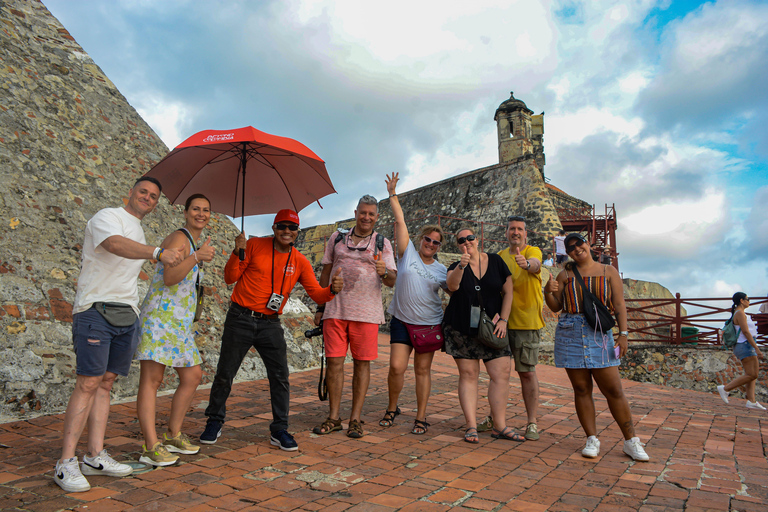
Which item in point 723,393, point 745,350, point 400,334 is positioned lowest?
point 723,393

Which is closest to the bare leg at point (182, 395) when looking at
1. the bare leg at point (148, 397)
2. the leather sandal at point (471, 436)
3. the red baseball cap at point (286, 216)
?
the bare leg at point (148, 397)

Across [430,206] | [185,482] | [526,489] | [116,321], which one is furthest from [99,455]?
[430,206]

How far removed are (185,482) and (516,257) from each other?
2.79 m

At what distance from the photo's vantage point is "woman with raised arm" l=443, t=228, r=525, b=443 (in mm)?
3895

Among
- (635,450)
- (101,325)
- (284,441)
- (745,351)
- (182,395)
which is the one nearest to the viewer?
(101,325)

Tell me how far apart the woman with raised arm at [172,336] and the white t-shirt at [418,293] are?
1626 mm

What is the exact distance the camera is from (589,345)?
357 centimetres

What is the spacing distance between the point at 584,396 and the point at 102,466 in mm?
3227

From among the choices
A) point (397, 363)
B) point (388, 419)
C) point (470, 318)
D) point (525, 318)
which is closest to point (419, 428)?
point (388, 419)

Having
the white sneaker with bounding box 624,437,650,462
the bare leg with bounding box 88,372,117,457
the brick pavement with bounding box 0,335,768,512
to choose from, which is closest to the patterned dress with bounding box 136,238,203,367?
the bare leg with bounding box 88,372,117,457

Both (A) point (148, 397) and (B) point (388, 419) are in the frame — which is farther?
(B) point (388, 419)

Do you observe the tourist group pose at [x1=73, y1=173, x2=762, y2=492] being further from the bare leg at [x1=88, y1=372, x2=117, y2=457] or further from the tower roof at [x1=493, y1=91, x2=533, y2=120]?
the tower roof at [x1=493, y1=91, x2=533, y2=120]

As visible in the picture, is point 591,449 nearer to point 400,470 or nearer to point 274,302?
point 400,470

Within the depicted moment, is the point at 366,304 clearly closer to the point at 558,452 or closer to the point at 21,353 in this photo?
the point at 558,452
